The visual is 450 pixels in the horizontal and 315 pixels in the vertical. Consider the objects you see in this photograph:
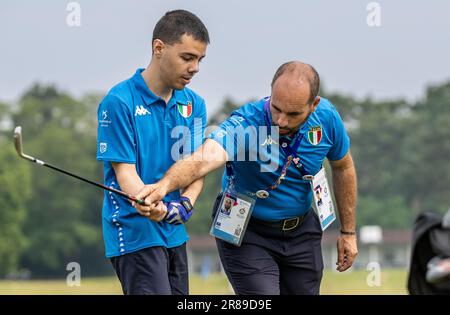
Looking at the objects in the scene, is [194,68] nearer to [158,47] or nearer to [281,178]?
[158,47]

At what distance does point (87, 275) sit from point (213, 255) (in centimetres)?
1467

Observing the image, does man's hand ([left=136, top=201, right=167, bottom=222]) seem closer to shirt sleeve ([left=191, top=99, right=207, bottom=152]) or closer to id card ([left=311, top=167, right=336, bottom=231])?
shirt sleeve ([left=191, top=99, right=207, bottom=152])

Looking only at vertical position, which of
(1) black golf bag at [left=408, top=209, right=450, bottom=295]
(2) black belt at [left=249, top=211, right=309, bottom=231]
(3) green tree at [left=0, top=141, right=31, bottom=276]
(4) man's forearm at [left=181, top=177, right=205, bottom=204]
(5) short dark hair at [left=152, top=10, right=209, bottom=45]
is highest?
(3) green tree at [left=0, top=141, right=31, bottom=276]

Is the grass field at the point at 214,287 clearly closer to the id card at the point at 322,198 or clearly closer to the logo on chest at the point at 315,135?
the id card at the point at 322,198

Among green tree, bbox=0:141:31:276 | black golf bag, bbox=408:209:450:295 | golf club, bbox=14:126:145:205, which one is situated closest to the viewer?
black golf bag, bbox=408:209:450:295

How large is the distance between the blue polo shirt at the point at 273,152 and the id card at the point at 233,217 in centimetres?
10

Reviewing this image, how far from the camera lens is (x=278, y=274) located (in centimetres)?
923

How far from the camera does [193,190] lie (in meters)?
8.57

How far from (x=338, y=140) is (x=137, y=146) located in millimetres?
1848

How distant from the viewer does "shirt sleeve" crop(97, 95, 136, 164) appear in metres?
8.20

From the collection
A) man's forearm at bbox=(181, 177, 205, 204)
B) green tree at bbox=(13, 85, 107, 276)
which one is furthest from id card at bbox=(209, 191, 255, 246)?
green tree at bbox=(13, 85, 107, 276)
